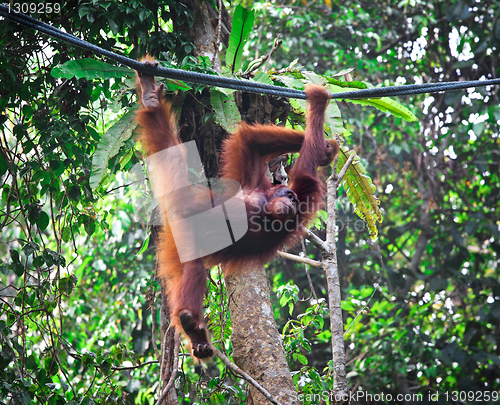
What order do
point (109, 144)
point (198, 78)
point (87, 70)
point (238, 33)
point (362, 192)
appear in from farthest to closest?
point (362, 192)
point (238, 33)
point (109, 144)
point (87, 70)
point (198, 78)

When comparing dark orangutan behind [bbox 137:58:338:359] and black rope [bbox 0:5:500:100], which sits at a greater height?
black rope [bbox 0:5:500:100]

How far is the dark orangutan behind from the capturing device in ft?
7.72

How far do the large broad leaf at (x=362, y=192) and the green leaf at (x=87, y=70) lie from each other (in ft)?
5.22

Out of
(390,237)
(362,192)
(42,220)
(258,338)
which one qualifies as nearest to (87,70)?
(42,220)

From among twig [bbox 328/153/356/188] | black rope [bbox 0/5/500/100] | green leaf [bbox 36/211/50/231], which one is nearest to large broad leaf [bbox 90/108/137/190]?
green leaf [bbox 36/211/50/231]

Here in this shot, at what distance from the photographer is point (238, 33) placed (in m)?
2.70

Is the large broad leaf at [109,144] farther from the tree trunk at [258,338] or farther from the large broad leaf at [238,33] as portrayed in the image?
the tree trunk at [258,338]

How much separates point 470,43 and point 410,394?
4366 millimetres

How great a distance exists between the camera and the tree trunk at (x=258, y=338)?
2.51 meters

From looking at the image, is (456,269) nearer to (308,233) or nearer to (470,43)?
(470,43)

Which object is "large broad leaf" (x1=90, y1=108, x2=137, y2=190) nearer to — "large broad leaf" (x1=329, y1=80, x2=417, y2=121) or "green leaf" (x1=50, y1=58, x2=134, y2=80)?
"green leaf" (x1=50, y1=58, x2=134, y2=80)

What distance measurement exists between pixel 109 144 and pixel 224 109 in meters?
0.67

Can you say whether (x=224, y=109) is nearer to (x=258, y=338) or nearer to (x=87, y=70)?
(x=87, y=70)

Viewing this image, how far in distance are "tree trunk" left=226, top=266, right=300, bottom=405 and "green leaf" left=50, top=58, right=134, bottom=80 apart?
51.2 inches
